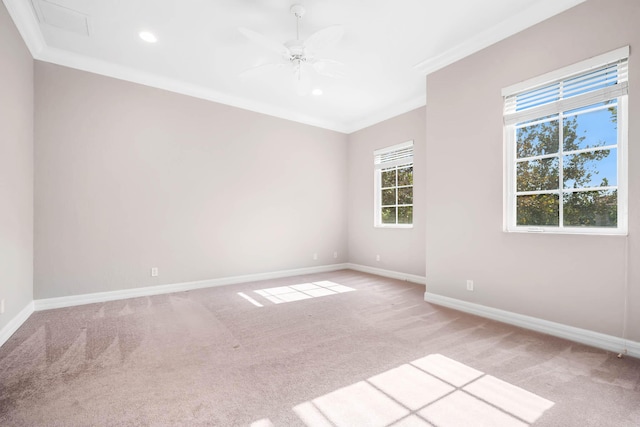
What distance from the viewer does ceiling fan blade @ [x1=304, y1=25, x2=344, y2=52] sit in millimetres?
2539

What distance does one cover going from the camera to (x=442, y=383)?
1949mm

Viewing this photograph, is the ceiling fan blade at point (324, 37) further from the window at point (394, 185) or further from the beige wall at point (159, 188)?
the window at point (394, 185)

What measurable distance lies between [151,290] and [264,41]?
3.54 metres

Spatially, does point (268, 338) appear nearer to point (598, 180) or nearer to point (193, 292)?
point (193, 292)

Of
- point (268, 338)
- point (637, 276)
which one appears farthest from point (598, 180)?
point (268, 338)

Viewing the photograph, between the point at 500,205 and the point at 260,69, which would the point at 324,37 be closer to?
the point at 260,69

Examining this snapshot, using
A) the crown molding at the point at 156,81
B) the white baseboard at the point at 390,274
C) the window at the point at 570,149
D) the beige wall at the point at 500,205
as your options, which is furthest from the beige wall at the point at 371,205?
the window at the point at 570,149

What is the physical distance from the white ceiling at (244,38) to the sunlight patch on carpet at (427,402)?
3183 millimetres

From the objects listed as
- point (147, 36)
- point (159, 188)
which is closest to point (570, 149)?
point (147, 36)

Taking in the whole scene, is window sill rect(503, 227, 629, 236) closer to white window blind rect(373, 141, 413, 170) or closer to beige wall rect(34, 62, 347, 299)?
white window blind rect(373, 141, 413, 170)

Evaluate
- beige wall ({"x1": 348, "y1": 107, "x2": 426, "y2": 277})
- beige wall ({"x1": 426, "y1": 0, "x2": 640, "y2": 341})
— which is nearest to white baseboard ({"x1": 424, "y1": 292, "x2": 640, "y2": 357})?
beige wall ({"x1": 426, "y1": 0, "x2": 640, "y2": 341})

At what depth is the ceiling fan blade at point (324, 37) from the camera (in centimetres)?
254

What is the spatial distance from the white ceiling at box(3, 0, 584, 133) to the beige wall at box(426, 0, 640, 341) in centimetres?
28

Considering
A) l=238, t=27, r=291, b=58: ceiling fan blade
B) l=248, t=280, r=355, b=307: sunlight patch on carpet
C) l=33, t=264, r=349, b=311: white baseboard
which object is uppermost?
l=238, t=27, r=291, b=58: ceiling fan blade
